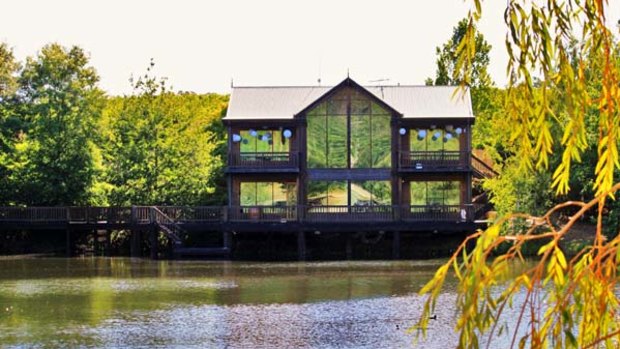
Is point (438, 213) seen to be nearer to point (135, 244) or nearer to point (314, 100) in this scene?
point (314, 100)

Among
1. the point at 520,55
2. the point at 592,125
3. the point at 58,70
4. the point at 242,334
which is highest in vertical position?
the point at 58,70

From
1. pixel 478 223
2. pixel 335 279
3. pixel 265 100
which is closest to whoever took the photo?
pixel 335 279

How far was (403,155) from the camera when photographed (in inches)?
1494

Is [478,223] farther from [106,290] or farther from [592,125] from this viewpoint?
[106,290]

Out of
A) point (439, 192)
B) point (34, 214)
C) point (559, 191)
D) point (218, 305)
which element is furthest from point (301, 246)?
point (559, 191)

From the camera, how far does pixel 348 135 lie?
37.9 metres

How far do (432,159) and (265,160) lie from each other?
6.25 m

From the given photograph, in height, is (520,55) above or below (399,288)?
above

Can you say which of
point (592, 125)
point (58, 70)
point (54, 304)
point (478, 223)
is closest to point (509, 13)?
Answer: point (54, 304)

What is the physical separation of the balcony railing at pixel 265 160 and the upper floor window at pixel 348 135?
2.55 feet

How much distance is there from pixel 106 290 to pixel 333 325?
858 cm

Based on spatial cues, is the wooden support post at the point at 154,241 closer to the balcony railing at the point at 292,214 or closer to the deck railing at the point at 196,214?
the balcony railing at the point at 292,214

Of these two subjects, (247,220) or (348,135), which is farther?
(348,135)

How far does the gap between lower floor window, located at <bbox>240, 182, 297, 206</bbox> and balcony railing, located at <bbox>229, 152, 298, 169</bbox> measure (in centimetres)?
99
